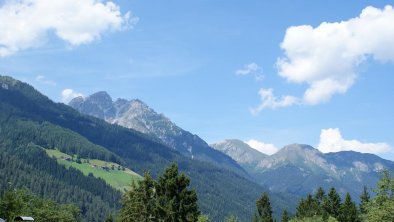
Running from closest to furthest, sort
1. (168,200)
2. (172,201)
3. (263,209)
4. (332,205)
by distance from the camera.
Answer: (172,201), (168,200), (332,205), (263,209)

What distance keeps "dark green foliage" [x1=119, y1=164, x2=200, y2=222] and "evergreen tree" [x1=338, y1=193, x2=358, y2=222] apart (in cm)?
7842

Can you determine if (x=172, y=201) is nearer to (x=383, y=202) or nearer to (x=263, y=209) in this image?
(x=383, y=202)

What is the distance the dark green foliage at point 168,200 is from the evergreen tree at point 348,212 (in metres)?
78.4

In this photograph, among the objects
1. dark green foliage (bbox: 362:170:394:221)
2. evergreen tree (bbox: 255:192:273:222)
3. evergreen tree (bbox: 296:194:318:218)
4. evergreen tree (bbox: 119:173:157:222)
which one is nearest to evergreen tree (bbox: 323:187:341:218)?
evergreen tree (bbox: 296:194:318:218)

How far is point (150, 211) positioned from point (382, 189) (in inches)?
1499

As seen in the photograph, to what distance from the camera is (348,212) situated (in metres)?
139

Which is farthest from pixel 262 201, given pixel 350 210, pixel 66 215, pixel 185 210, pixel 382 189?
pixel 185 210

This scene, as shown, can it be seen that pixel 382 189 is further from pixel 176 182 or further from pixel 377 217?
pixel 176 182

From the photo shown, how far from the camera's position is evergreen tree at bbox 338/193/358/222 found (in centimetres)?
13762

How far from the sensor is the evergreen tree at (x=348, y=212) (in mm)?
137625

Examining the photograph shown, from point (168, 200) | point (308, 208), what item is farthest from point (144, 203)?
point (308, 208)

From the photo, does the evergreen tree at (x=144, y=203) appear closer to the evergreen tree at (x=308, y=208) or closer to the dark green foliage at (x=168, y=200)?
the dark green foliage at (x=168, y=200)

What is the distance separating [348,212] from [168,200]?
272 ft

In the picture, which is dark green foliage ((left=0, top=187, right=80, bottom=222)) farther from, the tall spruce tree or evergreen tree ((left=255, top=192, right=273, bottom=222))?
evergreen tree ((left=255, top=192, right=273, bottom=222))
